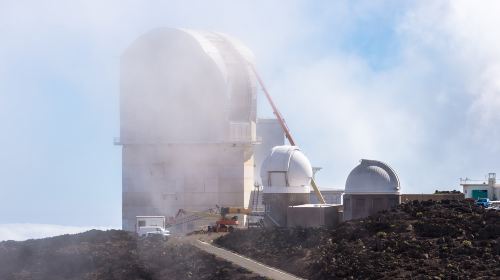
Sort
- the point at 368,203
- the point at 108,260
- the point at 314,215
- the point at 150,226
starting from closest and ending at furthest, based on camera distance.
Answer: the point at 108,260, the point at 368,203, the point at 314,215, the point at 150,226

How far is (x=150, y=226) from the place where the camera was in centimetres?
9169

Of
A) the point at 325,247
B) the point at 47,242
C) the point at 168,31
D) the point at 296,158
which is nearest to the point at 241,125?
the point at 168,31

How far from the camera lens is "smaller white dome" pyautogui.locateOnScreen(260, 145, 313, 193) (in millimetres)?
86938

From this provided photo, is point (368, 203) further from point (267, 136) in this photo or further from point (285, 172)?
point (267, 136)

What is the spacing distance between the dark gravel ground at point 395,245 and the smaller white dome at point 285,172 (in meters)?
9.82

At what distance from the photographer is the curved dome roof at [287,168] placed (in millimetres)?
86938

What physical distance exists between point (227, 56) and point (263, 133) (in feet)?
38.4

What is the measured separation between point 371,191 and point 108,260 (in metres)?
19.4

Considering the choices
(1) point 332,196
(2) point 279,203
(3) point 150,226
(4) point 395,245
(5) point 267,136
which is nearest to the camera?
(4) point 395,245

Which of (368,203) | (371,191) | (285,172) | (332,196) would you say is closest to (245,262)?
(368,203)

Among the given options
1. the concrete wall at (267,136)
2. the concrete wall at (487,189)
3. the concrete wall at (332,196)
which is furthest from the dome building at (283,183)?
the concrete wall at (267,136)

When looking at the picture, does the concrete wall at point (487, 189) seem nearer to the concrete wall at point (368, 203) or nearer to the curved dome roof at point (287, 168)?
the curved dome roof at point (287, 168)

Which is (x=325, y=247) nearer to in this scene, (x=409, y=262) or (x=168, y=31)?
(x=409, y=262)

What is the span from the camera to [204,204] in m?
104
